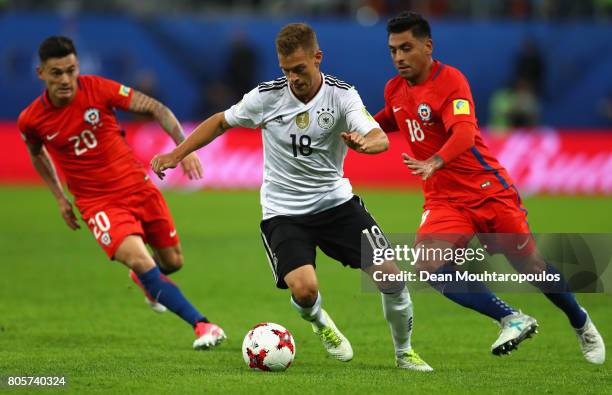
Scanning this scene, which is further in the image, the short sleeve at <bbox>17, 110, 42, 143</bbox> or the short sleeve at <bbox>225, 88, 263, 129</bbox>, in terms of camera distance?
the short sleeve at <bbox>17, 110, 42, 143</bbox>

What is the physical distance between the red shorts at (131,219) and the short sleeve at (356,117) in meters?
2.40

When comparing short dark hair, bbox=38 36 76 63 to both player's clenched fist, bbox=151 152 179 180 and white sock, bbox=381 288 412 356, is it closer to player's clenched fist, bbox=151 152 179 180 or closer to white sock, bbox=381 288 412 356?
player's clenched fist, bbox=151 152 179 180

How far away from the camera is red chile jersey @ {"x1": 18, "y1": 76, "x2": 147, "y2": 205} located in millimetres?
9109

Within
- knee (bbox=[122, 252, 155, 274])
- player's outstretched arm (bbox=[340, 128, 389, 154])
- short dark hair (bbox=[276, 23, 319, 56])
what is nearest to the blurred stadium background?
knee (bbox=[122, 252, 155, 274])

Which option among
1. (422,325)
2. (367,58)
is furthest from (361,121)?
(367,58)

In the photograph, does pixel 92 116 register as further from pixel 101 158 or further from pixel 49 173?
pixel 49 173

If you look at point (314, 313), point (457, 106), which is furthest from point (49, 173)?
point (457, 106)

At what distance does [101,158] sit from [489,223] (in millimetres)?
3469

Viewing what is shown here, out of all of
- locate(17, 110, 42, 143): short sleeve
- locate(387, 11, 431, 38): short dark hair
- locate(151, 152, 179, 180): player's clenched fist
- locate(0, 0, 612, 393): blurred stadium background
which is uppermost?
locate(387, 11, 431, 38): short dark hair

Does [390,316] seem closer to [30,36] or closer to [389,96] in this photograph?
[389,96]

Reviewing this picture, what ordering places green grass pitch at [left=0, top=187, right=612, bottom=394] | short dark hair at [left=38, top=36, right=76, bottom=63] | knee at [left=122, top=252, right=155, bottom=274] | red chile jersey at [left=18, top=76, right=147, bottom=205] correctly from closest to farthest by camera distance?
green grass pitch at [left=0, top=187, right=612, bottom=394], knee at [left=122, top=252, right=155, bottom=274], short dark hair at [left=38, top=36, right=76, bottom=63], red chile jersey at [left=18, top=76, right=147, bottom=205]

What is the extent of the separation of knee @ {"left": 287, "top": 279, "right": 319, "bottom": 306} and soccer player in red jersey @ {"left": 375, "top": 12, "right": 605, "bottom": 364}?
85cm

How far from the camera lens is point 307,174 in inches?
309

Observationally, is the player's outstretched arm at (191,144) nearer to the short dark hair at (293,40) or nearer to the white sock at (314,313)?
the short dark hair at (293,40)
